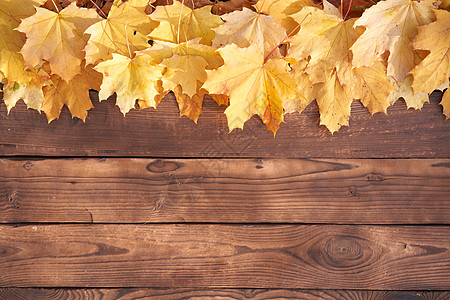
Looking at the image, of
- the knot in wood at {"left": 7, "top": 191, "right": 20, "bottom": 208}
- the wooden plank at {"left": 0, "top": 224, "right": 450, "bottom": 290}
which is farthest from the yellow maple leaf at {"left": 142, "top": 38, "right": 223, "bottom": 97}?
the knot in wood at {"left": 7, "top": 191, "right": 20, "bottom": 208}

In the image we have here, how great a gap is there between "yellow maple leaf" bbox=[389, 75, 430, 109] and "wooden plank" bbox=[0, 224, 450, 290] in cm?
29

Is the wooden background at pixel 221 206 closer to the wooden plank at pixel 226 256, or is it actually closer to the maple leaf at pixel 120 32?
the wooden plank at pixel 226 256

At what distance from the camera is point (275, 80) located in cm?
67

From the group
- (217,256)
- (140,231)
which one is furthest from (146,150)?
(217,256)

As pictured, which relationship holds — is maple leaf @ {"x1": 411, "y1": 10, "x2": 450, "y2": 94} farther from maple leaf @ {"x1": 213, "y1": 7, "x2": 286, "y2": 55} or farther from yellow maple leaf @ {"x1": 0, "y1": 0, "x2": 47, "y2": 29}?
yellow maple leaf @ {"x1": 0, "y1": 0, "x2": 47, "y2": 29}

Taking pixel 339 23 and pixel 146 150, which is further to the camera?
pixel 146 150

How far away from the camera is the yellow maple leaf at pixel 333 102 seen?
73 cm

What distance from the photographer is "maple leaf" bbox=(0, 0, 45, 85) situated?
26.1 inches

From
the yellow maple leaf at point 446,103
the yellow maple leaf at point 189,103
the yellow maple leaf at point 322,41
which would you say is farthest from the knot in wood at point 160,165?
the yellow maple leaf at point 446,103

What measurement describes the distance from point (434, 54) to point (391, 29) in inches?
3.9

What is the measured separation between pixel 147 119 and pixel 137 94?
9 centimetres

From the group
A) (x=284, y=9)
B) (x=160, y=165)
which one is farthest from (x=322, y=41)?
(x=160, y=165)

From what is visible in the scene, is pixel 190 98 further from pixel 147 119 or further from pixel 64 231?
pixel 64 231

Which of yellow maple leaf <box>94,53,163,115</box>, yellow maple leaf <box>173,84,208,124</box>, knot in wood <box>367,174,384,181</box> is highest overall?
yellow maple leaf <box>94,53,163,115</box>
